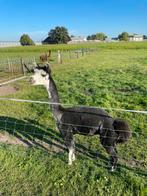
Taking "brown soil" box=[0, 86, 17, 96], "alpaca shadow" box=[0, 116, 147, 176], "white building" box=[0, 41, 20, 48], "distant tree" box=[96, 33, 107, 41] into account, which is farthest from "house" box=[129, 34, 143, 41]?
"alpaca shadow" box=[0, 116, 147, 176]

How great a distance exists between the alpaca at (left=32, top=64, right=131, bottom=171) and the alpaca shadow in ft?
1.57

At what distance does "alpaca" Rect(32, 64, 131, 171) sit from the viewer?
4301mm

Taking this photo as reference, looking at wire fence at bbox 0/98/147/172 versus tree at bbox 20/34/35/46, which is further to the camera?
tree at bbox 20/34/35/46

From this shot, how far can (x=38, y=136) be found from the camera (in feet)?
19.9

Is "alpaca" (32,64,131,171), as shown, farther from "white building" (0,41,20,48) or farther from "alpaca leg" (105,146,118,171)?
"white building" (0,41,20,48)

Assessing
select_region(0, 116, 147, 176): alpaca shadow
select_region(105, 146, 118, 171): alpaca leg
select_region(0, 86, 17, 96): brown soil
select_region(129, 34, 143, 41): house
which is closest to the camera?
select_region(105, 146, 118, 171): alpaca leg

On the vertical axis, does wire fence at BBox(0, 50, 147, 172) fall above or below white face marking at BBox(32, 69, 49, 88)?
below

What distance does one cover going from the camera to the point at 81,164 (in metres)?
4.58

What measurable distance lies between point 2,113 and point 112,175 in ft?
15.4

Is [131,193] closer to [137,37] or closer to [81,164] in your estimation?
[81,164]

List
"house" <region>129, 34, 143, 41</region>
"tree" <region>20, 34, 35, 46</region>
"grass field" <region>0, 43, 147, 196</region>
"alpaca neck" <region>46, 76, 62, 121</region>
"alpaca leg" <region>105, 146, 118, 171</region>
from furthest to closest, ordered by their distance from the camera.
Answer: "house" <region>129, 34, 143, 41</region> → "tree" <region>20, 34, 35, 46</region> → "alpaca neck" <region>46, 76, 62, 121</region> → "alpaca leg" <region>105, 146, 118, 171</region> → "grass field" <region>0, 43, 147, 196</region>

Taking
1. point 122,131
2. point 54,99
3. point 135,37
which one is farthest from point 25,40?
point 122,131

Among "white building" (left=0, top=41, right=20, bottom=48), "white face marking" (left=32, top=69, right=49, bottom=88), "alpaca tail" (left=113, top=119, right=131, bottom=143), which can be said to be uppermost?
"white face marking" (left=32, top=69, right=49, bottom=88)

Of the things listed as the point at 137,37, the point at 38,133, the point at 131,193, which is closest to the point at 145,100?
the point at 38,133
